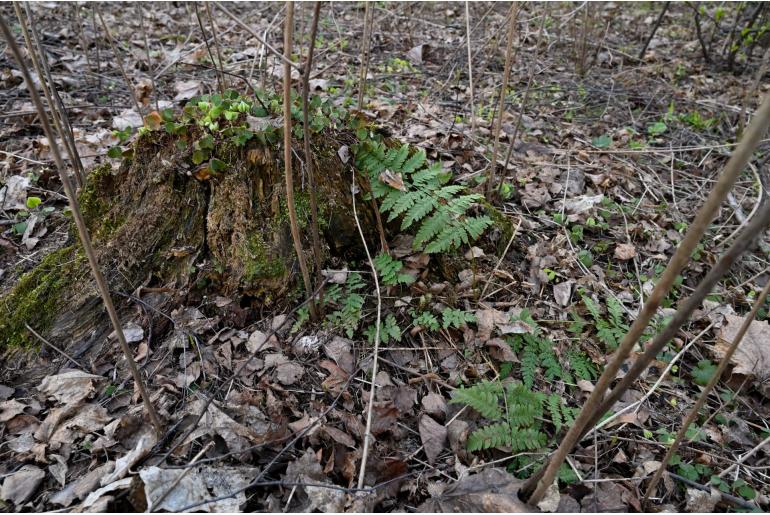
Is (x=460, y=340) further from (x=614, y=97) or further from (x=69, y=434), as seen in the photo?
(x=614, y=97)

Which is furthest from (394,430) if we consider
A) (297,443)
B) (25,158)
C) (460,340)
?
(25,158)

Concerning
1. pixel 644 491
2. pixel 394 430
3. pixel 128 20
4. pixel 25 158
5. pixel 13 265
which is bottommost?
pixel 644 491

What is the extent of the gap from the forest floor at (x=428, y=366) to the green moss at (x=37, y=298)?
0.50 ft

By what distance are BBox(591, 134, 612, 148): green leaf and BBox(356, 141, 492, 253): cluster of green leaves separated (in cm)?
232

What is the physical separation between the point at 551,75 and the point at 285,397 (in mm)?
5417

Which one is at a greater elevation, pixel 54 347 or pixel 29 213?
pixel 29 213

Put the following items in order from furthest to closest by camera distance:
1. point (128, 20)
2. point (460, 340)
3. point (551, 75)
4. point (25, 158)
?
point (128, 20), point (551, 75), point (25, 158), point (460, 340)

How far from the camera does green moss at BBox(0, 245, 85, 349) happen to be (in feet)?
8.22

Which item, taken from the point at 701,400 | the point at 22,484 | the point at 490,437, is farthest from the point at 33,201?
the point at 701,400

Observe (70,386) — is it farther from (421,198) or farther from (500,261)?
(500,261)

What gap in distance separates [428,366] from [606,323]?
103cm

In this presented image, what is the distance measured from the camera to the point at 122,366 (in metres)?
2.45

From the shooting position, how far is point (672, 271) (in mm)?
1188

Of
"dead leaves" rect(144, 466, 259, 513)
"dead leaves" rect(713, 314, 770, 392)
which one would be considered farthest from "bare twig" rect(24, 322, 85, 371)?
"dead leaves" rect(713, 314, 770, 392)
